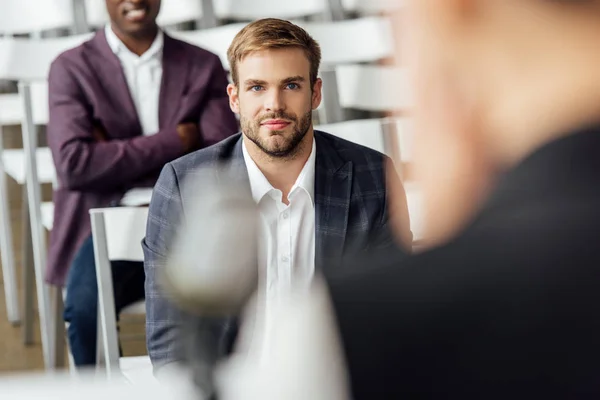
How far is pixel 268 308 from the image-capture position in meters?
0.24

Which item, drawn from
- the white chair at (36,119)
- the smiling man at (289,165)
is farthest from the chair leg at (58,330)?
the smiling man at (289,165)

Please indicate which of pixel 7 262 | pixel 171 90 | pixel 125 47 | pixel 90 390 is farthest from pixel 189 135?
pixel 90 390

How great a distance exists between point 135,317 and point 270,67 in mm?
632

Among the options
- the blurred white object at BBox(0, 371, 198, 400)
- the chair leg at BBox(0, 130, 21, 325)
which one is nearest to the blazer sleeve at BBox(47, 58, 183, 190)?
the chair leg at BBox(0, 130, 21, 325)

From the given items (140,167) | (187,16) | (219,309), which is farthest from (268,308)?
(187,16)

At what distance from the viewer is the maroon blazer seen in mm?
1390

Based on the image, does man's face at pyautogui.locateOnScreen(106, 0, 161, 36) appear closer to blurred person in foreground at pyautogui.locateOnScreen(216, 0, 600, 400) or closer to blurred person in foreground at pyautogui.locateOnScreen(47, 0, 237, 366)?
blurred person in foreground at pyautogui.locateOnScreen(47, 0, 237, 366)

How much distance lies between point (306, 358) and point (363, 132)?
1268 mm

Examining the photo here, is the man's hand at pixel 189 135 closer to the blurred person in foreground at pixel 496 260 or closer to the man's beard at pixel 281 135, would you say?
the man's beard at pixel 281 135

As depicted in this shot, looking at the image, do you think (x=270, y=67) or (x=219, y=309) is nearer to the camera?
(x=219, y=309)

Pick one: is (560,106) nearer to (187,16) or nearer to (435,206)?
(435,206)

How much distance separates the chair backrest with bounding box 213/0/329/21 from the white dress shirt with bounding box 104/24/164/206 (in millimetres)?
432

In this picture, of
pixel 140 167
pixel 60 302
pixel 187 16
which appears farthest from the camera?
pixel 187 16

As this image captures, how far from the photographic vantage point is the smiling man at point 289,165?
91cm
